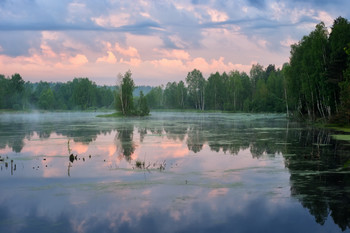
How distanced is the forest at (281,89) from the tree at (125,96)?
4.83 ft

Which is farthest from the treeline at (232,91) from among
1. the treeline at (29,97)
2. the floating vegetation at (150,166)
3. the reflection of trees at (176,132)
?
the floating vegetation at (150,166)

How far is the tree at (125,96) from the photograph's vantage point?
111 metres

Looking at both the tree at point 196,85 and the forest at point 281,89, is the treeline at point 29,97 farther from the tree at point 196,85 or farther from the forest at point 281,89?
the tree at point 196,85

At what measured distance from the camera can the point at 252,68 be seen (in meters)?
174

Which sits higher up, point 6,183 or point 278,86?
point 278,86

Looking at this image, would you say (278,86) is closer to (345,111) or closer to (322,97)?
(322,97)

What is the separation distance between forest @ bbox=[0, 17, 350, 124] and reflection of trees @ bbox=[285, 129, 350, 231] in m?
24.0

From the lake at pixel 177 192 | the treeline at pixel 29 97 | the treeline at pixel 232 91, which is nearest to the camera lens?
the lake at pixel 177 192

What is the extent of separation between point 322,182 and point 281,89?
12329 cm

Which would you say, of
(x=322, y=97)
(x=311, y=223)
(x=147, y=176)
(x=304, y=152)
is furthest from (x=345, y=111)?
(x=311, y=223)

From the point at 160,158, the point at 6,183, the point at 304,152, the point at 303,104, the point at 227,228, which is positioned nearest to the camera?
the point at 227,228

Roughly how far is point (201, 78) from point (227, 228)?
163911 millimetres

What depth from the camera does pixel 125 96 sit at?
111000 mm

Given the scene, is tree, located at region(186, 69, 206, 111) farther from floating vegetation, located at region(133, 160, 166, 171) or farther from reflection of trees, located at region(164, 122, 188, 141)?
floating vegetation, located at region(133, 160, 166, 171)
